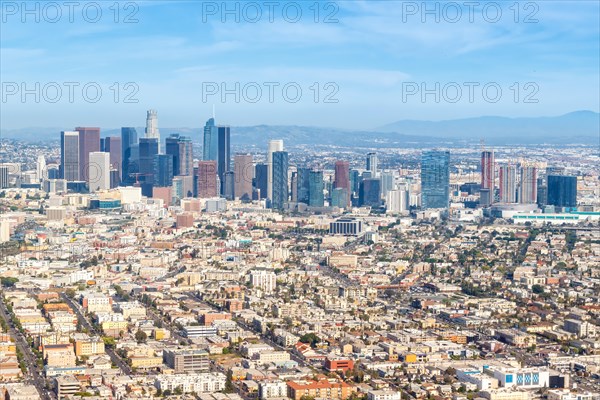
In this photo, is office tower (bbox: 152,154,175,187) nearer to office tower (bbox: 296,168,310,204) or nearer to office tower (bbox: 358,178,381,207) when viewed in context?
office tower (bbox: 296,168,310,204)

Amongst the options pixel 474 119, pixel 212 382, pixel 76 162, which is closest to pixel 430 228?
pixel 76 162

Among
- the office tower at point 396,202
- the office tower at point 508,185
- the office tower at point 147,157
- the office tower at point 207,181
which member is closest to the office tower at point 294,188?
the office tower at point 207,181

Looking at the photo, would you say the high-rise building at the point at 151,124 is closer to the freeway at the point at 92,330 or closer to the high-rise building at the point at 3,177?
the high-rise building at the point at 3,177

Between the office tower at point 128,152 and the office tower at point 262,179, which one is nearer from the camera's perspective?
the office tower at point 262,179

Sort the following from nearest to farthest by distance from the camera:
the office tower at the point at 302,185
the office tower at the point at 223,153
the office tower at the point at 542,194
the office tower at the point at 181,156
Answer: the office tower at the point at 542,194
the office tower at the point at 302,185
the office tower at the point at 181,156
the office tower at the point at 223,153

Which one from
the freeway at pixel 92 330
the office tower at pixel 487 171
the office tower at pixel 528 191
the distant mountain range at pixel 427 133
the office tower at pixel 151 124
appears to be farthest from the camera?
the distant mountain range at pixel 427 133

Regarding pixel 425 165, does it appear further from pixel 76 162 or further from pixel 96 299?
pixel 96 299

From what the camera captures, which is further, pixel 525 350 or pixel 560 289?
pixel 560 289
